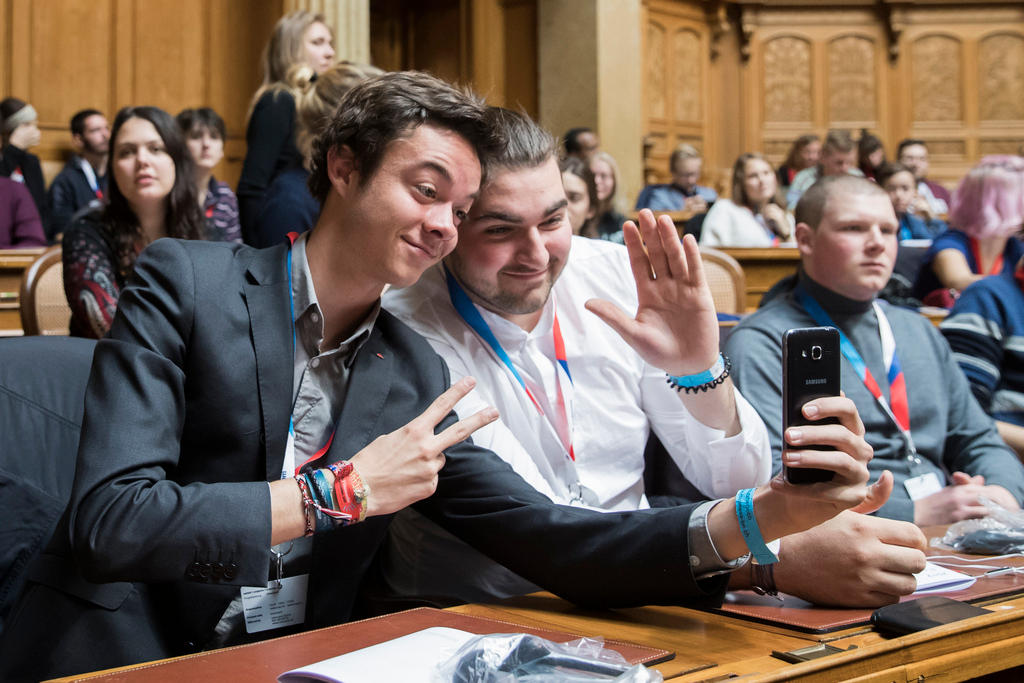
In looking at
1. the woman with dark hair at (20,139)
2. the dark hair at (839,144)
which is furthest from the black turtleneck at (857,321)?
the woman with dark hair at (20,139)

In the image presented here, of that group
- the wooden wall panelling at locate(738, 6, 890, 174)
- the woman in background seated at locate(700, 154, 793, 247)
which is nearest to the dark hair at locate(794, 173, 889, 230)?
the woman in background seated at locate(700, 154, 793, 247)

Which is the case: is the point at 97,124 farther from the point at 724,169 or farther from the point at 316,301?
the point at 724,169

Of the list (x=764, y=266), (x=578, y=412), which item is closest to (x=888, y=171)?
(x=764, y=266)

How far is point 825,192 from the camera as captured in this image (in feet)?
8.84

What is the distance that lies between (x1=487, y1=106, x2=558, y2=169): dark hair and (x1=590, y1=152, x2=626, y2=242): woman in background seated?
3287 mm

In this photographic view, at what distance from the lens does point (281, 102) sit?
11.9ft

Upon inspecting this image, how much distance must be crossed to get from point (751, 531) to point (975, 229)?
3.44 metres

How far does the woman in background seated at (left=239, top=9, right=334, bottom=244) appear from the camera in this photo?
3.60 metres

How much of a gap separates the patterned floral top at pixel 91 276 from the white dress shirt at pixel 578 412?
3.49ft

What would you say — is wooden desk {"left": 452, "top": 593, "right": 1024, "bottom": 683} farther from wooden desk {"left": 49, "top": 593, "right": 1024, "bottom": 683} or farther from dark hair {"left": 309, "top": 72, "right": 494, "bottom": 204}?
dark hair {"left": 309, "top": 72, "right": 494, "bottom": 204}

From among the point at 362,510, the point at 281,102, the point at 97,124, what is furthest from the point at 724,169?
the point at 362,510

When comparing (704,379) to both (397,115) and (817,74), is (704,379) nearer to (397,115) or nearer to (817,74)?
(397,115)

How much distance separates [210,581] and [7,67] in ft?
23.6

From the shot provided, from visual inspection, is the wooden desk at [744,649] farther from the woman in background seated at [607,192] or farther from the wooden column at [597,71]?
the wooden column at [597,71]
